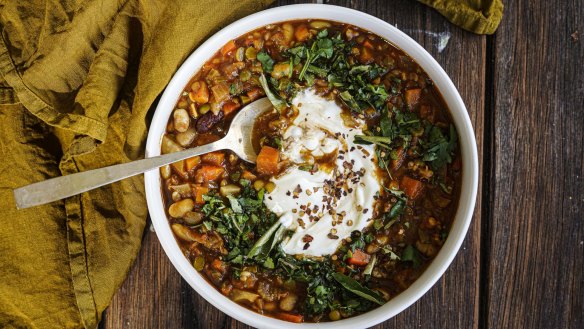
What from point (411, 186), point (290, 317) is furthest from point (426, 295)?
point (290, 317)

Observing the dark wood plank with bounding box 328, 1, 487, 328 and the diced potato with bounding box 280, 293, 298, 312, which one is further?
the dark wood plank with bounding box 328, 1, 487, 328

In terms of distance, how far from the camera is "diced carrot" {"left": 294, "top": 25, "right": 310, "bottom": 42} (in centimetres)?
338

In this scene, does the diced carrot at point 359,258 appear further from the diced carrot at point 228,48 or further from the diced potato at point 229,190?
the diced carrot at point 228,48

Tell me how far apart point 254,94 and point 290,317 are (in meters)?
1.22

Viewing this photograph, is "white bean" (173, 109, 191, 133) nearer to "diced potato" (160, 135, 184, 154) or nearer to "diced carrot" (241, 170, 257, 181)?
"diced potato" (160, 135, 184, 154)

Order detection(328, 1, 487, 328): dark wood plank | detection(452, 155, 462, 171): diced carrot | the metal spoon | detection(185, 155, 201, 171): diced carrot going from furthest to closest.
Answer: detection(328, 1, 487, 328): dark wood plank, detection(185, 155, 201, 171): diced carrot, detection(452, 155, 462, 171): diced carrot, the metal spoon

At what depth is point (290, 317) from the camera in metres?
3.41

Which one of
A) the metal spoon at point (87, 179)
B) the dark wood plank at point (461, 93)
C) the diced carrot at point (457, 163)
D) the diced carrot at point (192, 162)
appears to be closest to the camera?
the metal spoon at point (87, 179)

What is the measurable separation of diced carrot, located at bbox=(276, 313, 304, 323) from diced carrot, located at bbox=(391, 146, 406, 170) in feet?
3.11

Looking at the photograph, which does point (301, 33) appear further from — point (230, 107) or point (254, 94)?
point (230, 107)

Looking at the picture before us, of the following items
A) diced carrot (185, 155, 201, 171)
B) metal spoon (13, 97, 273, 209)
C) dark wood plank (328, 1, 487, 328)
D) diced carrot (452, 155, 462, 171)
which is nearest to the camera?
metal spoon (13, 97, 273, 209)

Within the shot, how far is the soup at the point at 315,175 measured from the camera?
3.36m

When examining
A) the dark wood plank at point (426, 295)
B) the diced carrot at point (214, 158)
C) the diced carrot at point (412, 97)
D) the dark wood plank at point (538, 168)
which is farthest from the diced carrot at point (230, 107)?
the dark wood plank at point (538, 168)

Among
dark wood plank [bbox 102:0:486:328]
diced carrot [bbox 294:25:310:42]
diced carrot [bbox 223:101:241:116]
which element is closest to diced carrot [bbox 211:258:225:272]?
dark wood plank [bbox 102:0:486:328]
